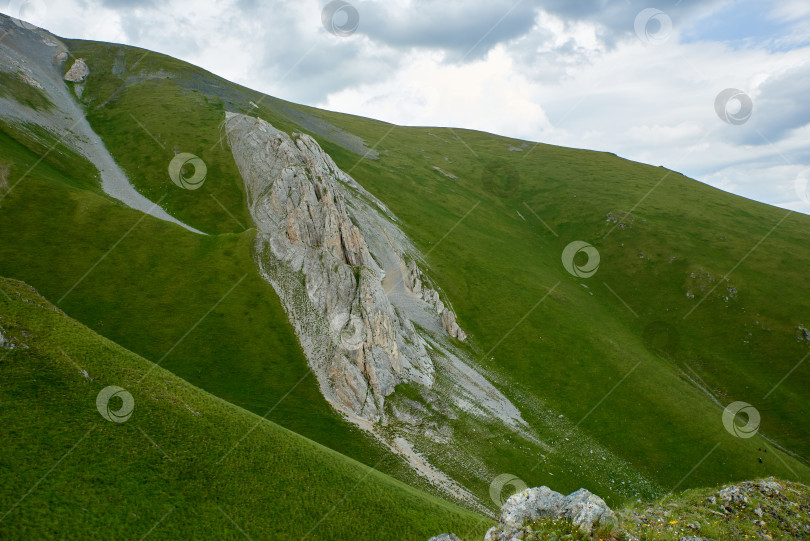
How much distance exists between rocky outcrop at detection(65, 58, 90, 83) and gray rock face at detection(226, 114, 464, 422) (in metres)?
103

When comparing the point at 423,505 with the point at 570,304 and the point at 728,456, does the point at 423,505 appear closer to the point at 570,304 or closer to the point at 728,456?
the point at 728,456

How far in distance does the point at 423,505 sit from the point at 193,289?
4682cm

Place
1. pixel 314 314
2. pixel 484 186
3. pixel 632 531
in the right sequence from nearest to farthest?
pixel 632 531, pixel 314 314, pixel 484 186

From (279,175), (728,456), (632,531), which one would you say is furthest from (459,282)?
(632,531)

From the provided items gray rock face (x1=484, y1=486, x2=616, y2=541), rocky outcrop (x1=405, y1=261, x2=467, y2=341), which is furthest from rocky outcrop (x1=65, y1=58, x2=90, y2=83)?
gray rock face (x1=484, y1=486, x2=616, y2=541)

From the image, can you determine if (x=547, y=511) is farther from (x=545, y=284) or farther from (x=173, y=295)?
(x=545, y=284)

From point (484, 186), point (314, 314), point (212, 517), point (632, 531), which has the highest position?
point (484, 186)

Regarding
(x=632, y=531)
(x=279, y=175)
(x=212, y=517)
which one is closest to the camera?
(x=632, y=531)

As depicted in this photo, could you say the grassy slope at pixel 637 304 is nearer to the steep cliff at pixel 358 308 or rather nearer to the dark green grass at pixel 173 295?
the steep cliff at pixel 358 308

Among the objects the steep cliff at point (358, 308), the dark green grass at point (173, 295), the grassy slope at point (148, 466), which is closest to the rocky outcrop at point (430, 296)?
the steep cliff at point (358, 308)

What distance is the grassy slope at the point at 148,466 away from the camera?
2312 centimetres

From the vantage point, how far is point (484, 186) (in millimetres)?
167500

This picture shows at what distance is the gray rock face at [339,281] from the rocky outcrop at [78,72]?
338 ft

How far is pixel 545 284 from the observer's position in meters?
103
